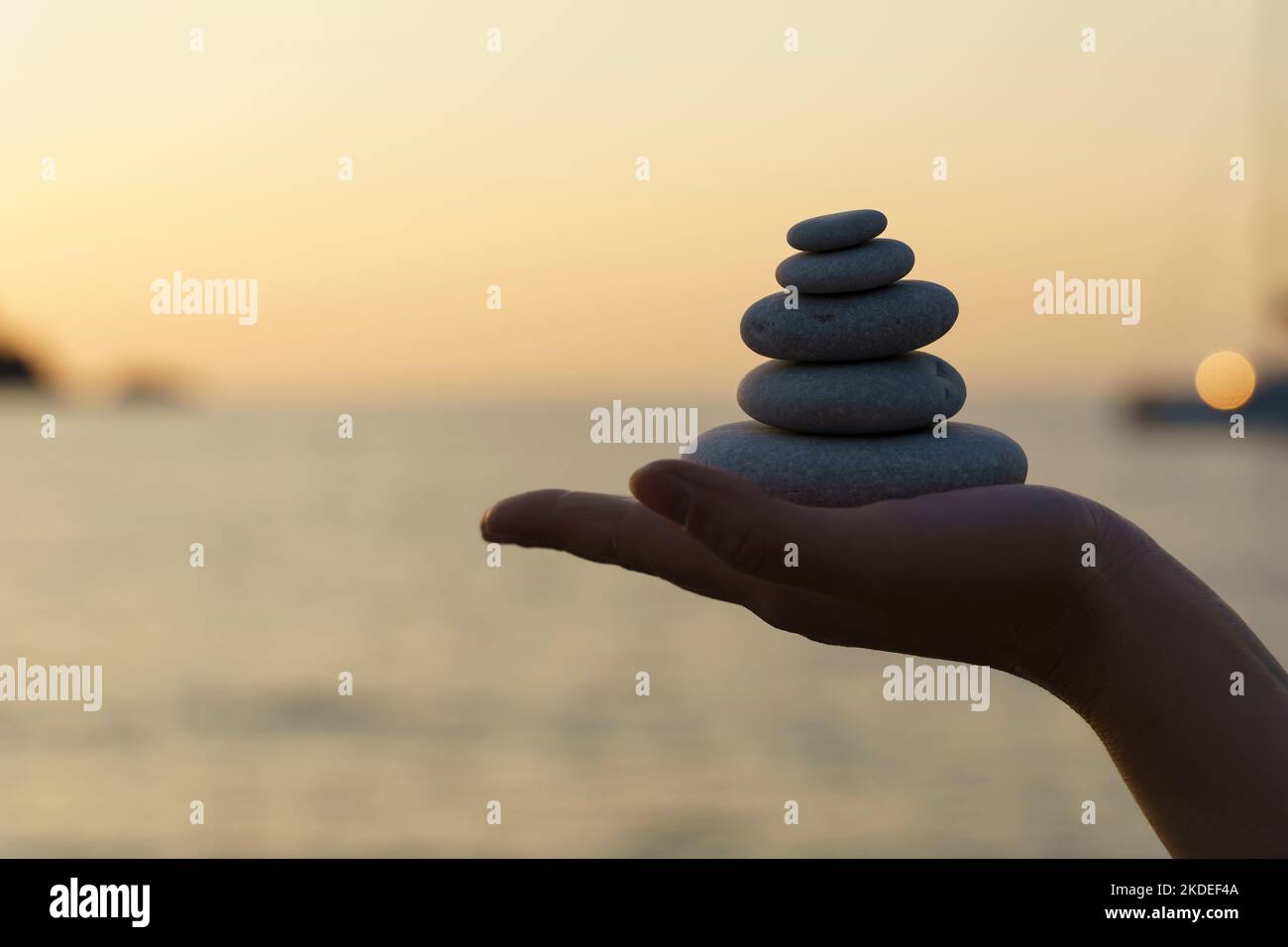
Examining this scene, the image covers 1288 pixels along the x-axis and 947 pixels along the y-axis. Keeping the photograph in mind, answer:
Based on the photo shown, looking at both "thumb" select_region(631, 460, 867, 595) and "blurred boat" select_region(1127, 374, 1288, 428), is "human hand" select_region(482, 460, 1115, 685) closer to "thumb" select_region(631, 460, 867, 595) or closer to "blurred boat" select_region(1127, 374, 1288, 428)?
"thumb" select_region(631, 460, 867, 595)

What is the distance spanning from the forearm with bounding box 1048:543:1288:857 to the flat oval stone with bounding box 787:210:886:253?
1538 millimetres

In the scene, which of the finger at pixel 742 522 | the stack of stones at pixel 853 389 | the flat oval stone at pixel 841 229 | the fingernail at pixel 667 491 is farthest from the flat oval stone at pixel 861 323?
the fingernail at pixel 667 491

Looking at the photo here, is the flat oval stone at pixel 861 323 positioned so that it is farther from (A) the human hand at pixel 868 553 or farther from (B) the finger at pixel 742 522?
(B) the finger at pixel 742 522

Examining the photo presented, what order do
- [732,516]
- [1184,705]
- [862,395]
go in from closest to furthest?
1. [732,516]
2. [1184,705]
3. [862,395]

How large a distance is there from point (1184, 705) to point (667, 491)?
5.76 feet

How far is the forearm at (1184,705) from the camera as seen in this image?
3160 mm

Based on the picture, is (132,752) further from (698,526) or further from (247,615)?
(698,526)

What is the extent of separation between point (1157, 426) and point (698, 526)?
84.1 meters

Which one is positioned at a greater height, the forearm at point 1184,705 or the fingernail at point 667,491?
the fingernail at point 667,491

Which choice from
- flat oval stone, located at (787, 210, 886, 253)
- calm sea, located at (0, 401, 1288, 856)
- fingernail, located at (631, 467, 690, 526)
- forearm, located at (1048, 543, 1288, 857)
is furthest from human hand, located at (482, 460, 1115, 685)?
calm sea, located at (0, 401, 1288, 856)

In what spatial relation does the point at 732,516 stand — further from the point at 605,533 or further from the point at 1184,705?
the point at 1184,705

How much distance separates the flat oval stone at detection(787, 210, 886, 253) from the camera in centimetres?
424

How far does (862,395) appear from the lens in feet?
→ 13.5

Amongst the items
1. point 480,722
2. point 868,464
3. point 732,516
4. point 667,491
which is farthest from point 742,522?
point 480,722
